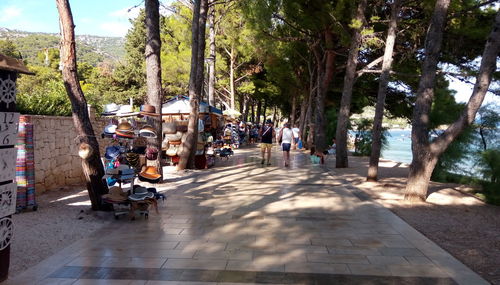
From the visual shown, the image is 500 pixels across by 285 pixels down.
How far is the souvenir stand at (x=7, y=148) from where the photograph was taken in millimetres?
3246

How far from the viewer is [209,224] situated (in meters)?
5.45

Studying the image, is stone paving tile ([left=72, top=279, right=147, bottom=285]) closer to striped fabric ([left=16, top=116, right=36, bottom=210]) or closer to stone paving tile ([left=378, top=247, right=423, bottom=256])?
stone paving tile ([left=378, top=247, right=423, bottom=256])

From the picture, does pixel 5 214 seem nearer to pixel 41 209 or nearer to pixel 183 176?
pixel 41 209

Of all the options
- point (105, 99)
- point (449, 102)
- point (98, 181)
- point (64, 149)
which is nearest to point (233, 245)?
point (98, 181)

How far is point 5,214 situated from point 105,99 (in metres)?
37.7

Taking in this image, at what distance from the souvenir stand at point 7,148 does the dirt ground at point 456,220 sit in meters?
4.74

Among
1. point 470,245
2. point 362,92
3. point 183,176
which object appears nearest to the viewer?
point 470,245

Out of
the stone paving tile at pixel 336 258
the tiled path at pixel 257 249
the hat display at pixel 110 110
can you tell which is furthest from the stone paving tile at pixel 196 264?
the hat display at pixel 110 110

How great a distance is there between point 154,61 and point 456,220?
735cm

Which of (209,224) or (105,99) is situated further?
(105,99)

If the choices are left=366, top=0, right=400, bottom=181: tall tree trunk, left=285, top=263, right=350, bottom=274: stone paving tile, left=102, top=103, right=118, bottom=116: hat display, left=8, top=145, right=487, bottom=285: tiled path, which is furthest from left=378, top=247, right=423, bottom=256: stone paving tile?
left=102, top=103, right=118, bottom=116: hat display

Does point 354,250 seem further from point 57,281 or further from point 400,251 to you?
point 57,281

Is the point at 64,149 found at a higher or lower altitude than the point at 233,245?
higher

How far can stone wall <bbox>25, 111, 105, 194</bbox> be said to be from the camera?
7.41 m
